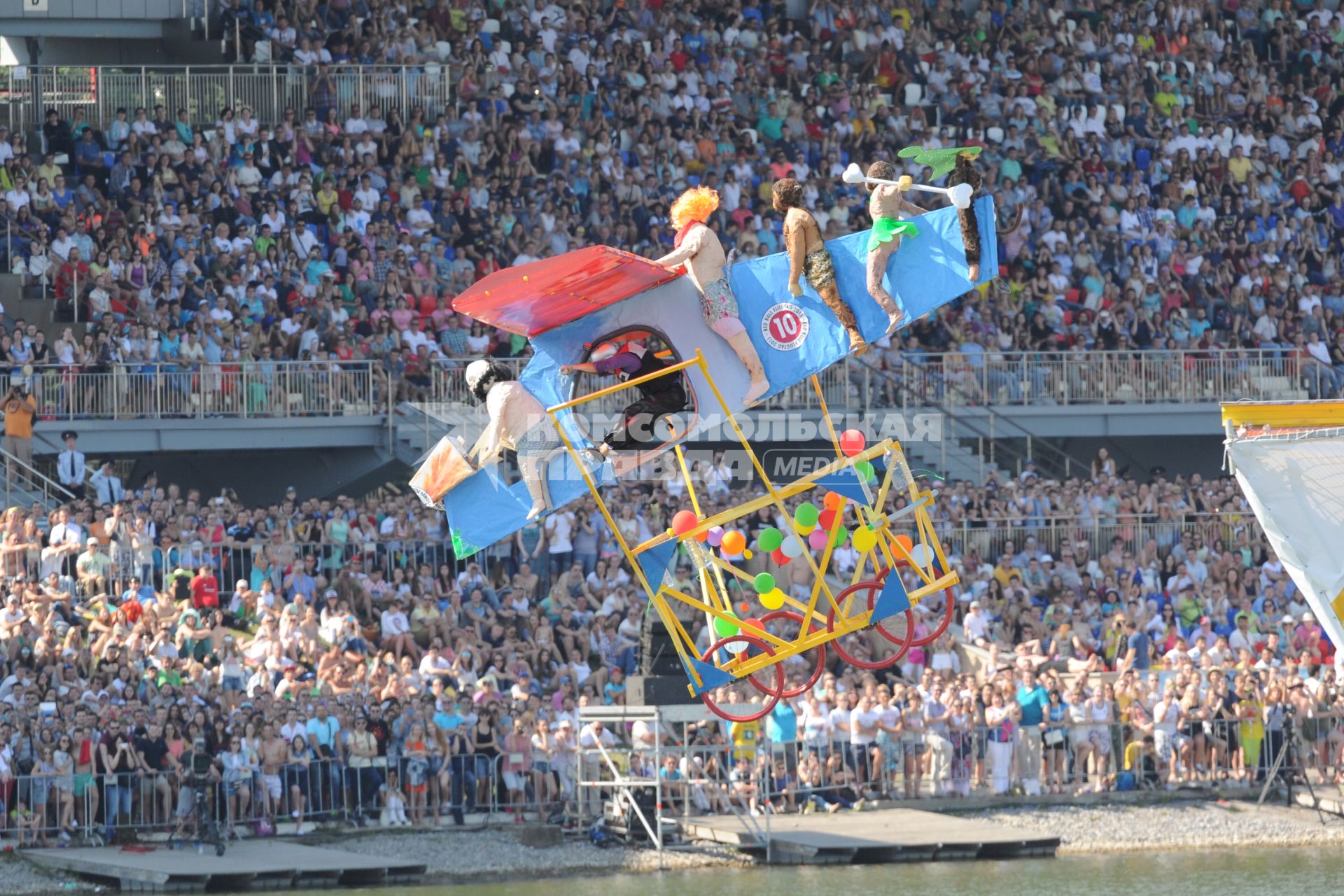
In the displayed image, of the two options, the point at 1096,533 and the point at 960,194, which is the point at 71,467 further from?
the point at 960,194

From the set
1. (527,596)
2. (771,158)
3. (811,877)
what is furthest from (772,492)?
(771,158)

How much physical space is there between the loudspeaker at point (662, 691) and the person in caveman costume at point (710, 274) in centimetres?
786

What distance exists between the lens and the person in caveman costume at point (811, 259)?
10258 mm

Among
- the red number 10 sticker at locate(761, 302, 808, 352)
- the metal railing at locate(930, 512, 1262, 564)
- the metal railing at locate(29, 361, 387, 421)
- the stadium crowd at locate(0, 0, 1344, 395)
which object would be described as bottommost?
the red number 10 sticker at locate(761, 302, 808, 352)

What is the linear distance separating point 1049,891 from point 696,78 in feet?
41.2

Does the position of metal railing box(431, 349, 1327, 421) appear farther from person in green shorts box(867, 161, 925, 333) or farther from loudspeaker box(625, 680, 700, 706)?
person in green shorts box(867, 161, 925, 333)

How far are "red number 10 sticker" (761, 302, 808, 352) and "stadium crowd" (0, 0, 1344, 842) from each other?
834 cm

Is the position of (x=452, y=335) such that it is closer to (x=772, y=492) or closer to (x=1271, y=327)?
(x=1271, y=327)

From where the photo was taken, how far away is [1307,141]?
29.4 metres

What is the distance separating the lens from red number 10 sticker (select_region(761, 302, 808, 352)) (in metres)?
10.5

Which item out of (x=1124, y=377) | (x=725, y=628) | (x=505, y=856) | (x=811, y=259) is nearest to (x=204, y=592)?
(x=505, y=856)

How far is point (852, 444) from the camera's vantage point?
10.6 m

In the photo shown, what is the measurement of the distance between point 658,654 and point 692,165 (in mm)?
9193

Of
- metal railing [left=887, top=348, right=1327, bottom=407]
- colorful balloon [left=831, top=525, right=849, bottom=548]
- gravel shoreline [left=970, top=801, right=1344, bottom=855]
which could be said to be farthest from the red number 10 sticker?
metal railing [left=887, top=348, right=1327, bottom=407]
